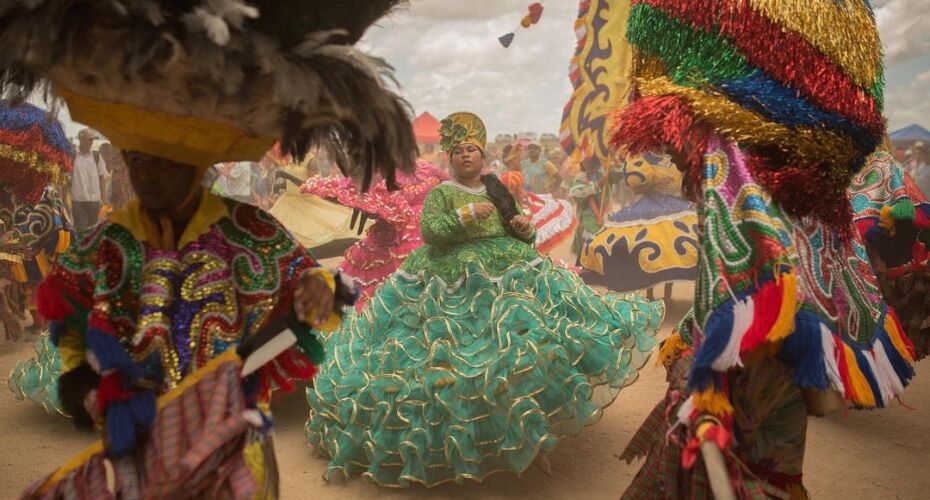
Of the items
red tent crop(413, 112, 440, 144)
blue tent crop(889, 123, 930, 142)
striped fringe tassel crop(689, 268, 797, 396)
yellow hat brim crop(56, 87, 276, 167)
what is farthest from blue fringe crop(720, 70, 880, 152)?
red tent crop(413, 112, 440, 144)

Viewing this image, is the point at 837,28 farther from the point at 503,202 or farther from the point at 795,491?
the point at 503,202

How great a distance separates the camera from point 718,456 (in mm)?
2113

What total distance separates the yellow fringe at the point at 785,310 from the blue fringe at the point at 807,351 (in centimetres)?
16

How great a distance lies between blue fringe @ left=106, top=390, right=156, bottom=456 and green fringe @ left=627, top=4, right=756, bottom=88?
1912 millimetres

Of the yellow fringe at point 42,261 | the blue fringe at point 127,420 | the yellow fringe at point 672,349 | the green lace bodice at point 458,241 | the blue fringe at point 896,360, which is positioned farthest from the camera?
the yellow fringe at point 42,261

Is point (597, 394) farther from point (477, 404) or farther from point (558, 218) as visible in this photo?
point (558, 218)

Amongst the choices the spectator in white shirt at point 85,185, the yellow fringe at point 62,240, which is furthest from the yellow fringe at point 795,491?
the spectator in white shirt at point 85,185

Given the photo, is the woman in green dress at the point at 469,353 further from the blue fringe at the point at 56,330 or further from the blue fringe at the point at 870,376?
the blue fringe at the point at 56,330

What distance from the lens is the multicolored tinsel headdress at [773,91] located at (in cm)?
228

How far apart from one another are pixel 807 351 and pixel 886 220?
3.07m

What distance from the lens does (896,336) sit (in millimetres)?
2660

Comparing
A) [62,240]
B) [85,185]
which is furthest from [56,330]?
[85,185]

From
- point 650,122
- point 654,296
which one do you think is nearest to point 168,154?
point 650,122

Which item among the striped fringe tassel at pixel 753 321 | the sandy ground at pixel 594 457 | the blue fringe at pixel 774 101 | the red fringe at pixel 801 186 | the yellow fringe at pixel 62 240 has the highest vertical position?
the blue fringe at pixel 774 101
